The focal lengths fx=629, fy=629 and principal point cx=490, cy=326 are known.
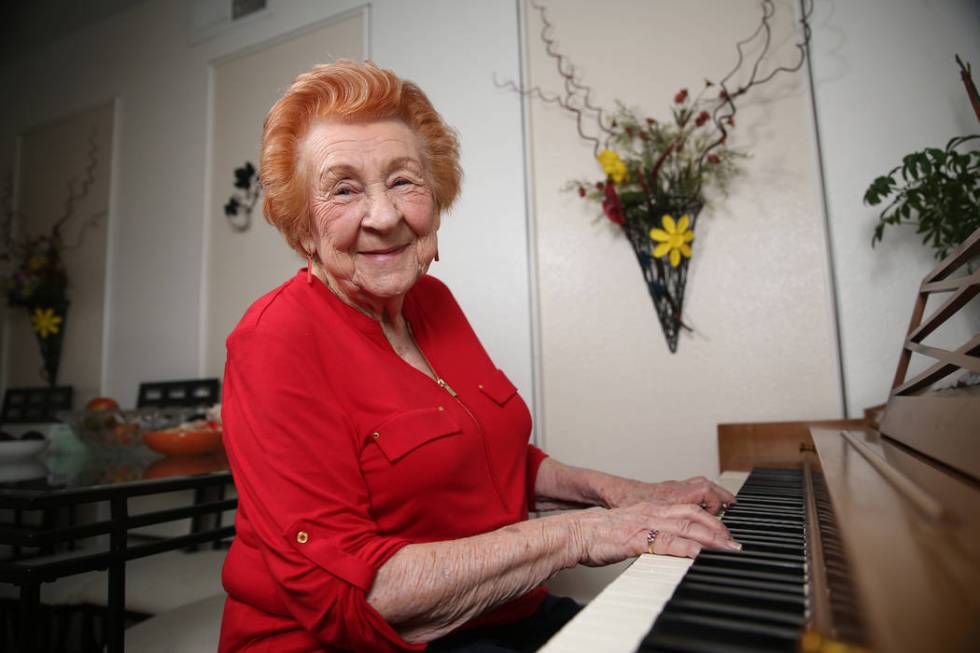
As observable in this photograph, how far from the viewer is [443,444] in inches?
41.6

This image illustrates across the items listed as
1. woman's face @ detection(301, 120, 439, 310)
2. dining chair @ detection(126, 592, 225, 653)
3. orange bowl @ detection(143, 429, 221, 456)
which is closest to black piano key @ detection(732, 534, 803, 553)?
woman's face @ detection(301, 120, 439, 310)

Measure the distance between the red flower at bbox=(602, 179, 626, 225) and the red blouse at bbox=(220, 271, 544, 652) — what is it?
1218 millimetres

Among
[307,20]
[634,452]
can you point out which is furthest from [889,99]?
[307,20]

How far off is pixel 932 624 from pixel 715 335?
189 centimetres

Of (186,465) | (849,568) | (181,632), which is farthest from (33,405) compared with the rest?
(849,568)

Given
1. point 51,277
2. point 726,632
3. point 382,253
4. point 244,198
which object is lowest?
point 726,632

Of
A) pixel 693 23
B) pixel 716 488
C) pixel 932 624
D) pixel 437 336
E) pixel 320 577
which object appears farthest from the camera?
pixel 693 23

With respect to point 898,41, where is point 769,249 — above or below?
below

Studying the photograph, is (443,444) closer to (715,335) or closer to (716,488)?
(716,488)

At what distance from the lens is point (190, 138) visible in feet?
11.9

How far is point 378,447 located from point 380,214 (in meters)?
0.43

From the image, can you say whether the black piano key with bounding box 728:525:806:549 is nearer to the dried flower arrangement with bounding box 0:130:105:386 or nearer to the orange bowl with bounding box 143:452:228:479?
the orange bowl with bounding box 143:452:228:479

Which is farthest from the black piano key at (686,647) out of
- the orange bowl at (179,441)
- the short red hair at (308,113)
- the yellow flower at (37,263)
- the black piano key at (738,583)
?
the yellow flower at (37,263)

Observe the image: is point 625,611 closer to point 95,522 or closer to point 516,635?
point 516,635
